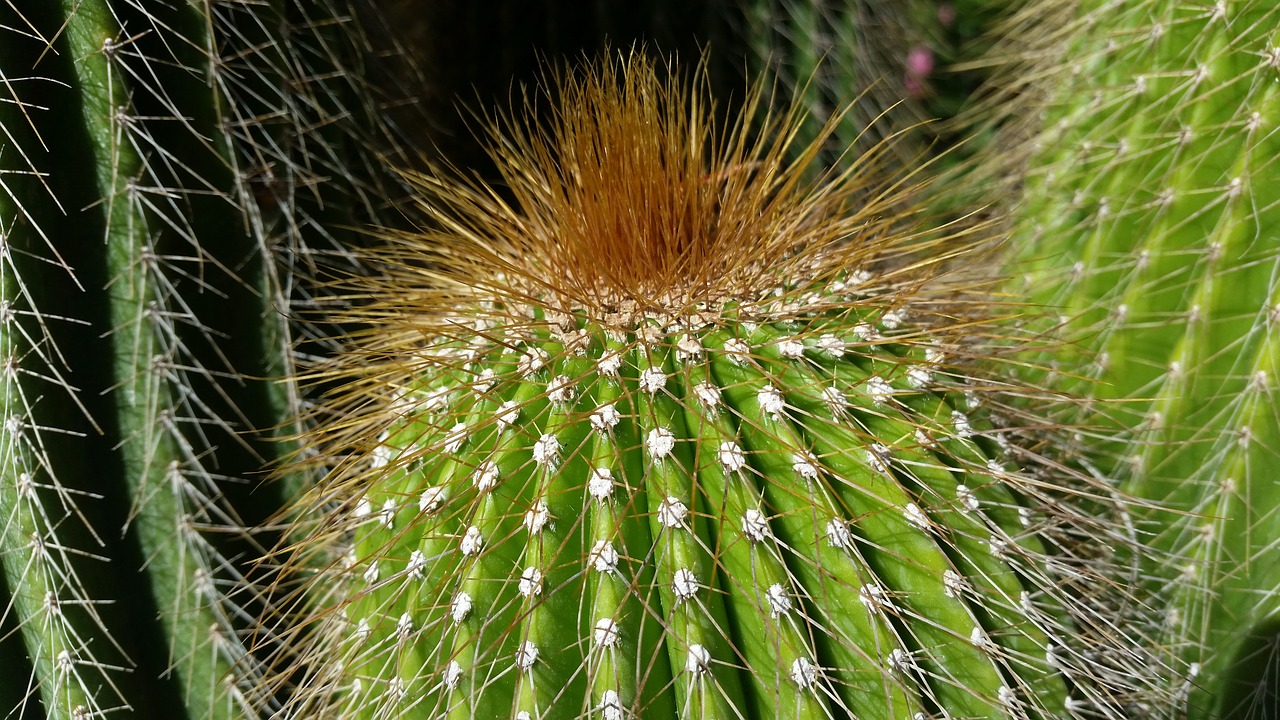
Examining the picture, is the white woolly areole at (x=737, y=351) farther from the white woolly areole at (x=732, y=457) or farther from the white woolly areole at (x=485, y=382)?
the white woolly areole at (x=485, y=382)

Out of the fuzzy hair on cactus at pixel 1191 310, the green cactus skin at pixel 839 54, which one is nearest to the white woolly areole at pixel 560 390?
the fuzzy hair on cactus at pixel 1191 310

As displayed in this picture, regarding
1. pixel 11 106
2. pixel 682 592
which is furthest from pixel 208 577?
pixel 682 592

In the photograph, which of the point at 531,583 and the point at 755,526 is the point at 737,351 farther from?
the point at 531,583

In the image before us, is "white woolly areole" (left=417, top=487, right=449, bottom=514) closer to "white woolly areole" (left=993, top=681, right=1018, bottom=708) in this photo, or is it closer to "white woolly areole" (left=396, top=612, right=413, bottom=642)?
"white woolly areole" (left=396, top=612, right=413, bottom=642)

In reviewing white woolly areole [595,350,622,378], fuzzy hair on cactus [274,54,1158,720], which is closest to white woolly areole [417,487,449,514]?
Answer: fuzzy hair on cactus [274,54,1158,720]

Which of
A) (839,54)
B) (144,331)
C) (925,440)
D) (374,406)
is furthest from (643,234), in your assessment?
(839,54)

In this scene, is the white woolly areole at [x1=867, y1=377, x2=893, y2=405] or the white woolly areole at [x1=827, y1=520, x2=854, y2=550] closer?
the white woolly areole at [x1=827, y1=520, x2=854, y2=550]
